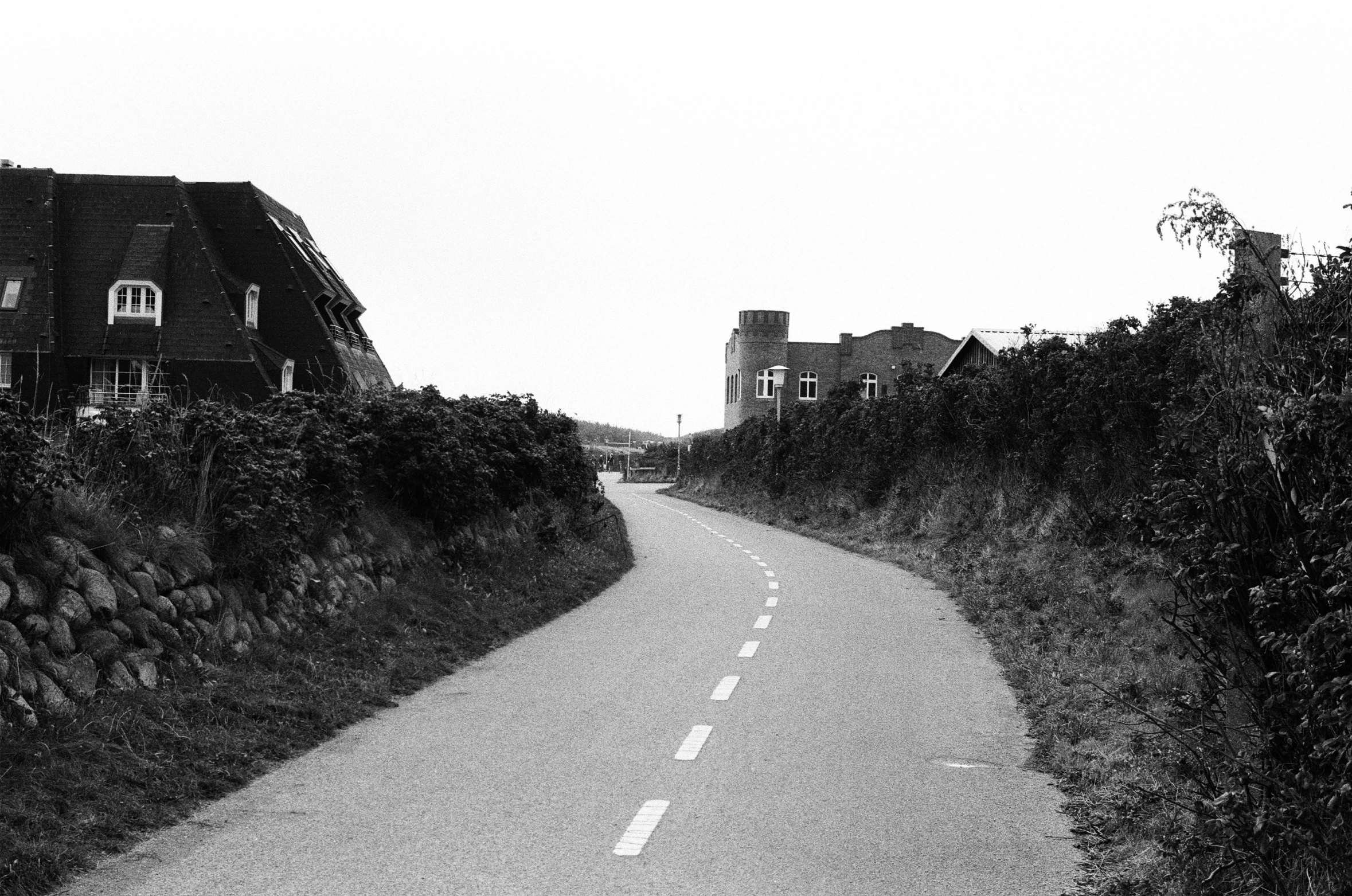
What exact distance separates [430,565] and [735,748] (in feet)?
26.4

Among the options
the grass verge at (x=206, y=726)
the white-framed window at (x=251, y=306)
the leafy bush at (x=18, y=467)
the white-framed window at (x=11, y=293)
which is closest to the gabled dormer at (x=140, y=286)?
the white-framed window at (x=11, y=293)

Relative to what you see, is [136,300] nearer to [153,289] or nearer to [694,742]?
[153,289]

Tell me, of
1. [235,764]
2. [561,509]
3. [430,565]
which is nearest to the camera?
[235,764]

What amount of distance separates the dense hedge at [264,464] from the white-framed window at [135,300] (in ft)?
105

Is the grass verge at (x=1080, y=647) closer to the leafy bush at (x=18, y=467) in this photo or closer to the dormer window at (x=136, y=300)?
the leafy bush at (x=18, y=467)

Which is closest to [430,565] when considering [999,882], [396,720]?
[396,720]

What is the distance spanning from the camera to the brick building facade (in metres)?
88.2

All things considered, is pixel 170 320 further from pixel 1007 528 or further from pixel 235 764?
pixel 235 764

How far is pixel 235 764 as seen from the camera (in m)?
7.92

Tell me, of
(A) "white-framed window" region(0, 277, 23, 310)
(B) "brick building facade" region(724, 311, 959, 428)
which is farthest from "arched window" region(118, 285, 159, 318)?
(B) "brick building facade" region(724, 311, 959, 428)

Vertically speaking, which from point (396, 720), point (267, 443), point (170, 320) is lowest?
point (396, 720)

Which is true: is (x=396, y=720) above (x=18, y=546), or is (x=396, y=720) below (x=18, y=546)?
below

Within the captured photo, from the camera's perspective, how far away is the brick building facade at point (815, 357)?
3472 inches

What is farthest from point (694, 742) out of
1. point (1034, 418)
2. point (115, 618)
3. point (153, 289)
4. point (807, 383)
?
point (807, 383)
